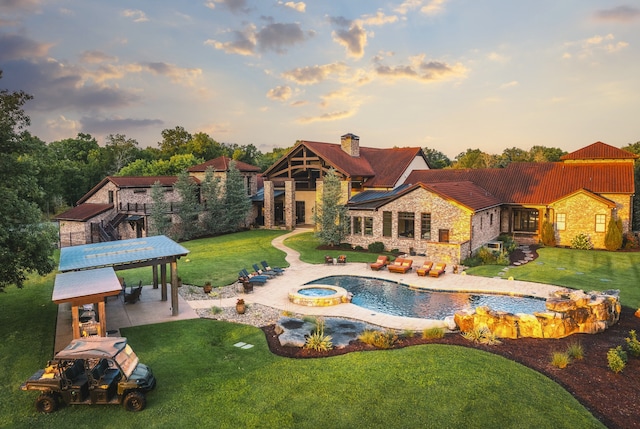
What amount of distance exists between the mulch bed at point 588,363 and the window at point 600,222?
50.4 ft

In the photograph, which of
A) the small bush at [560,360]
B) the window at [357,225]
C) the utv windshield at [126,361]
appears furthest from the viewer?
the window at [357,225]

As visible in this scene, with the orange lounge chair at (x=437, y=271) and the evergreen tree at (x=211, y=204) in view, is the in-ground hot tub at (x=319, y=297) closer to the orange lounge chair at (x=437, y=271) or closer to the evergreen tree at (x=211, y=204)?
the orange lounge chair at (x=437, y=271)

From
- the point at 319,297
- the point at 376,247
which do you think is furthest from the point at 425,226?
the point at 319,297

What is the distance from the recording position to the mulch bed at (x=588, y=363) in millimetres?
9023

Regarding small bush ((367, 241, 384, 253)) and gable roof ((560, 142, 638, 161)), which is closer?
small bush ((367, 241, 384, 253))

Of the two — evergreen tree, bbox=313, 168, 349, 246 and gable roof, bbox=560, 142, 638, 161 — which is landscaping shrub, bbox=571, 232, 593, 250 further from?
evergreen tree, bbox=313, 168, 349, 246

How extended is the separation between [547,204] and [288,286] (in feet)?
66.6

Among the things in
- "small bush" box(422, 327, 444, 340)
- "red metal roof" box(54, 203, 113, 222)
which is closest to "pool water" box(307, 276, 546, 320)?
"small bush" box(422, 327, 444, 340)

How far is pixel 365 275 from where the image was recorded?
71.2 feet

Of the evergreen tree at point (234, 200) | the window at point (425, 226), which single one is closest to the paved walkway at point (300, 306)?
the window at point (425, 226)

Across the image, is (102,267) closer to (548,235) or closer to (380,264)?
(380,264)

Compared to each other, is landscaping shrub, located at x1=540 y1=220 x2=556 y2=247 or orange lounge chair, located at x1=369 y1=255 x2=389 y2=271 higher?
landscaping shrub, located at x1=540 y1=220 x2=556 y2=247

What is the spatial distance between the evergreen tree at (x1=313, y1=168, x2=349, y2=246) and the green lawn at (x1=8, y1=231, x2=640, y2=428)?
1604 centimetres

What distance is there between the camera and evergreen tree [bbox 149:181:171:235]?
1300 inches
